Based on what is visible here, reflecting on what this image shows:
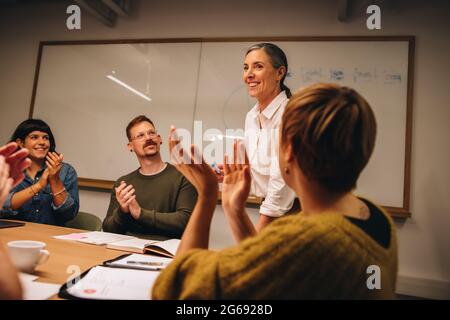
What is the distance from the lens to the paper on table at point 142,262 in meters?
0.96

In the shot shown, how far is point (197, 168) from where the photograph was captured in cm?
88

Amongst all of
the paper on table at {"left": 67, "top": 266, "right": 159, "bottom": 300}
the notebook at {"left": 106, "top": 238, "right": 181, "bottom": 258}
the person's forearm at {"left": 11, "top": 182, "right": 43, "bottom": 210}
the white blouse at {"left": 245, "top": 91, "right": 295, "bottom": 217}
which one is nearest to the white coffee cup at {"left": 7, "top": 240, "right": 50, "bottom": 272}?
the paper on table at {"left": 67, "top": 266, "right": 159, "bottom": 300}

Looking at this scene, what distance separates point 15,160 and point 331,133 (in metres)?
0.86

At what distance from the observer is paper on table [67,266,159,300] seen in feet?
2.42

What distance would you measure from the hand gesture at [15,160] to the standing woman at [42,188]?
3.18ft

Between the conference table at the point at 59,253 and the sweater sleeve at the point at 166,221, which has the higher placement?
the sweater sleeve at the point at 166,221

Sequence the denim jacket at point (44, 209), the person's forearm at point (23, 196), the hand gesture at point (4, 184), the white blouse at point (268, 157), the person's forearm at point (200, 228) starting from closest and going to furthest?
the hand gesture at point (4, 184)
the person's forearm at point (200, 228)
the white blouse at point (268, 157)
the person's forearm at point (23, 196)
the denim jacket at point (44, 209)

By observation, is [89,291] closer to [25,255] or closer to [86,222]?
[25,255]

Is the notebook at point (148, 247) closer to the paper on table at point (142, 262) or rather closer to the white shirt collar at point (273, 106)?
the paper on table at point (142, 262)

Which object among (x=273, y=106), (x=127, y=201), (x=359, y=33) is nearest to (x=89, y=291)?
(x=127, y=201)

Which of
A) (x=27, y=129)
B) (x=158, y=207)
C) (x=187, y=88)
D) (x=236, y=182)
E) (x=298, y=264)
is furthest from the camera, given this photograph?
(x=187, y=88)

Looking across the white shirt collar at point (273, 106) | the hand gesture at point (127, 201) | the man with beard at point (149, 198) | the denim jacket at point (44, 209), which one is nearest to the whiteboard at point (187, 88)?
the man with beard at point (149, 198)
